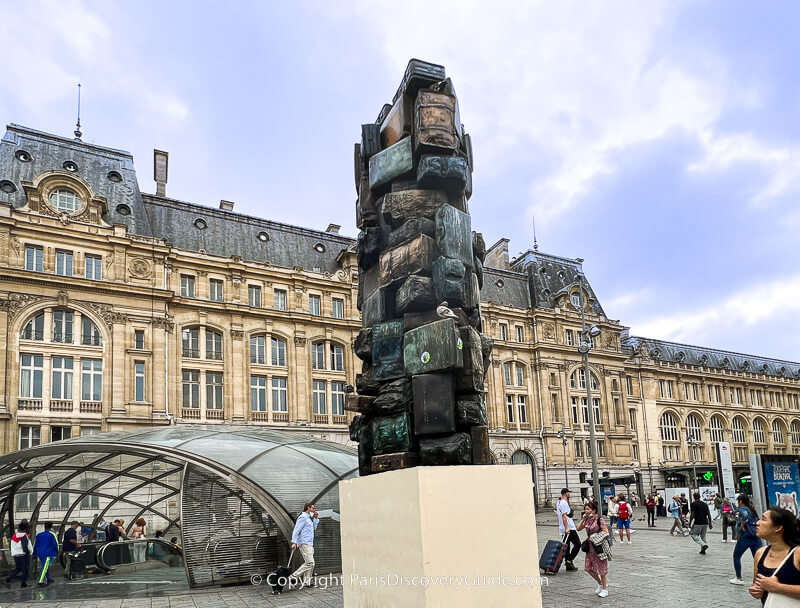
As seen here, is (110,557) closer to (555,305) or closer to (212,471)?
(212,471)

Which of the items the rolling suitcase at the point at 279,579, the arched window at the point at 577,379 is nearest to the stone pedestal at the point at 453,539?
the rolling suitcase at the point at 279,579

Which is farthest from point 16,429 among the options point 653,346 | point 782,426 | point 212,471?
point 782,426

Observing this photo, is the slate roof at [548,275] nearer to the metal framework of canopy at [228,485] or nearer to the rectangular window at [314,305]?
the rectangular window at [314,305]

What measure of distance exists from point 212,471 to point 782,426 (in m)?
87.1

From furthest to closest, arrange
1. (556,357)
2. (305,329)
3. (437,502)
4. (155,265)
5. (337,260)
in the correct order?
1. (556,357)
2. (337,260)
3. (305,329)
4. (155,265)
5. (437,502)

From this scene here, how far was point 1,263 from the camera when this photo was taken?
119 ft

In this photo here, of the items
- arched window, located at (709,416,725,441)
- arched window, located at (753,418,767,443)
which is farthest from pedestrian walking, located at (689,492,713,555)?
arched window, located at (753,418,767,443)

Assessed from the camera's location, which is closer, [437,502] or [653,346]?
[437,502]

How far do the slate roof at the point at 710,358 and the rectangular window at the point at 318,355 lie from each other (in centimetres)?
3778

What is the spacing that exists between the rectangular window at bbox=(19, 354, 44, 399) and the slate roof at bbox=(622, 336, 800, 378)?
56.0 meters

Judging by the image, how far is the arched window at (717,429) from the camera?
77.2 metres

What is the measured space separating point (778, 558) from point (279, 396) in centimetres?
4156

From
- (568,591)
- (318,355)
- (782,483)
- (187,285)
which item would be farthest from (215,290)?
(568,591)

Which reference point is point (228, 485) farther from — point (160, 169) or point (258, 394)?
point (160, 169)
